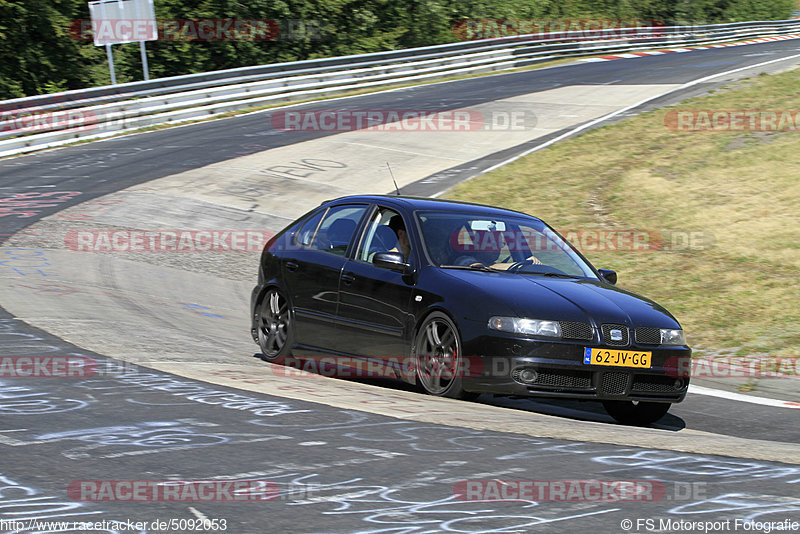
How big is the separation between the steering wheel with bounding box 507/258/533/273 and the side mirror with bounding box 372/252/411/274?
0.81 m

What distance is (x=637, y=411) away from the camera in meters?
7.59

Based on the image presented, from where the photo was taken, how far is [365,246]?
8.31 metres

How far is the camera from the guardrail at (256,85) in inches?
935

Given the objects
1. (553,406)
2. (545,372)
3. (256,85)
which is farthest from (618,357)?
(256,85)

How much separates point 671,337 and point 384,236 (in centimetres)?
241

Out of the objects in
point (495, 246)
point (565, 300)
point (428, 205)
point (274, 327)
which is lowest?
point (274, 327)

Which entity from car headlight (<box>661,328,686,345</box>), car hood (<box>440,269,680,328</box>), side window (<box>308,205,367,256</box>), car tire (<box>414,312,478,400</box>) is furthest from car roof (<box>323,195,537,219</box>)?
car headlight (<box>661,328,686,345</box>)

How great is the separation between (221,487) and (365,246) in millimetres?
3922

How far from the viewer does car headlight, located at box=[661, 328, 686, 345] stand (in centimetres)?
725

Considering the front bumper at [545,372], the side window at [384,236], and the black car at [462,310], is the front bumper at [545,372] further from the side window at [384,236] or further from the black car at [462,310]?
the side window at [384,236]

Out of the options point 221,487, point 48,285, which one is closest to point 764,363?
point 221,487

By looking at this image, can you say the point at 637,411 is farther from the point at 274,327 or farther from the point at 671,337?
the point at 274,327

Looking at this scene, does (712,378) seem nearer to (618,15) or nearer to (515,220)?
(515,220)

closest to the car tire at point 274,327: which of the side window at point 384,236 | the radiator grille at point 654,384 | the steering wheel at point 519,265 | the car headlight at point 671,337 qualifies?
the side window at point 384,236
